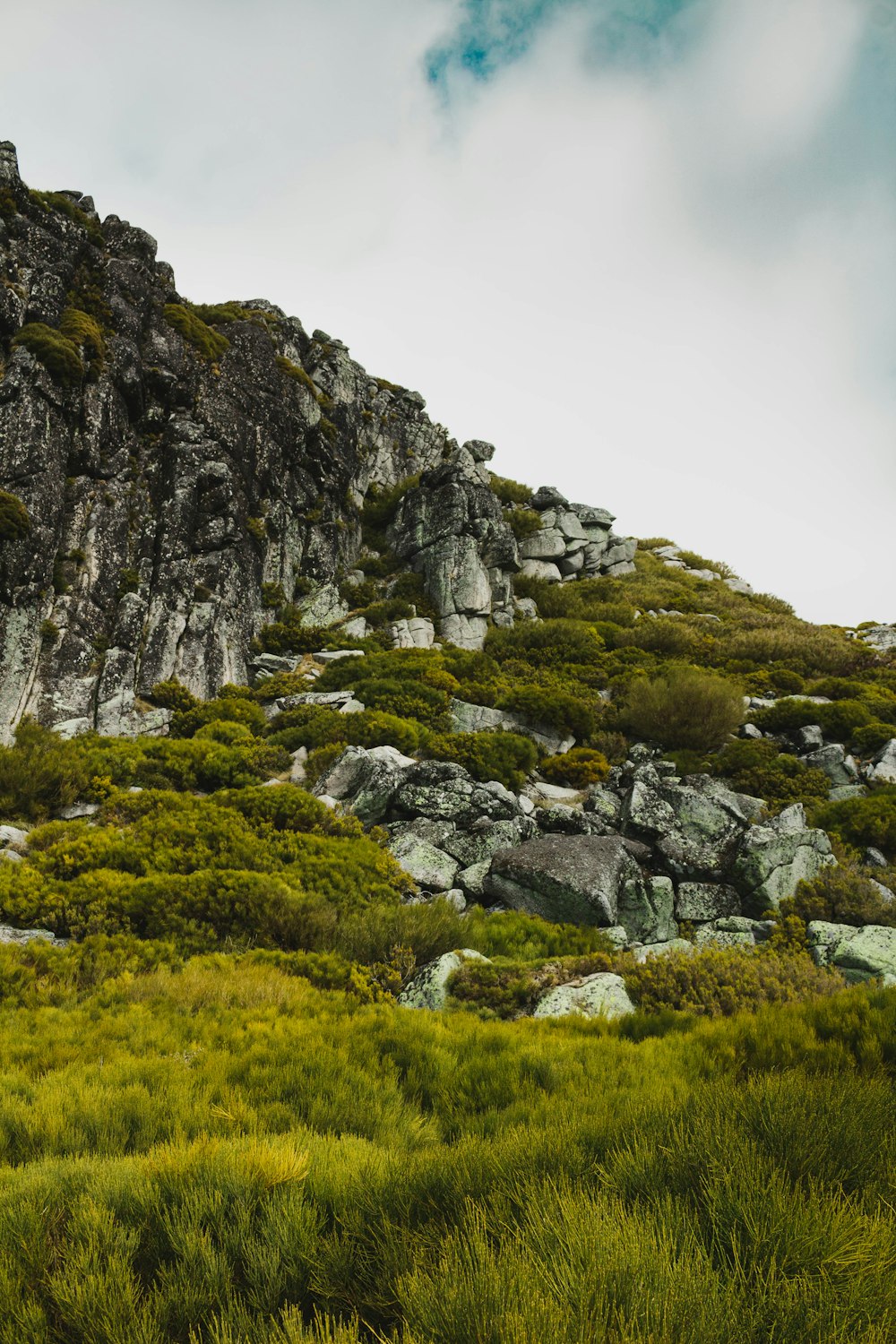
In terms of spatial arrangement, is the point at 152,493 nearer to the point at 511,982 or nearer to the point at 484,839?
the point at 484,839

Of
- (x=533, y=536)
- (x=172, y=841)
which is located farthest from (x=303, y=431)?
(x=172, y=841)

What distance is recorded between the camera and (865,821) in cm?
1184

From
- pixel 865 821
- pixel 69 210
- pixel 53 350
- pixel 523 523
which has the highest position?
pixel 69 210

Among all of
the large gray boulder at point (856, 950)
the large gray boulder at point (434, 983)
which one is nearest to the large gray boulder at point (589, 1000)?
the large gray boulder at point (434, 983)

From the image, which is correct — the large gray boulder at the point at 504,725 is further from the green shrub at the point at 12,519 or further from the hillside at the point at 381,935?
the green shrub at the point at 12,519

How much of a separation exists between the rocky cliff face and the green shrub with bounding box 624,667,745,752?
12496mm

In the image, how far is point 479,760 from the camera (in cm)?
1488

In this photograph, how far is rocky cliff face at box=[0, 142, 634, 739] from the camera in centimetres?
2092

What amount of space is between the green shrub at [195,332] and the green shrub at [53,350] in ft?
24.5

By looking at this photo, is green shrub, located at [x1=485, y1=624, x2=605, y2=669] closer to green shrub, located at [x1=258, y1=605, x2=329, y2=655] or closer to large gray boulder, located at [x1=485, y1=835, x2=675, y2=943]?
green shrub, located at [x1=258, y1=605, x2=329, y2=655]

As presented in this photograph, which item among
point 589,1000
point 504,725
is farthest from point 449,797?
point 504,725

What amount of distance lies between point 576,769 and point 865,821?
6177 mm

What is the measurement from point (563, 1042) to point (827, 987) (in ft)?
10.7

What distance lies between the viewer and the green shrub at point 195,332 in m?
30.5
